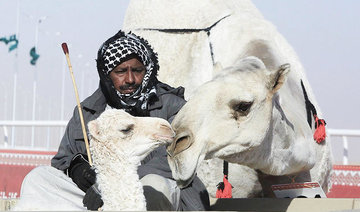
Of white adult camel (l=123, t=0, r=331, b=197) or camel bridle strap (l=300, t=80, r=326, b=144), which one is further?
white adult camel (l=123, t=0, r=331, b=197)

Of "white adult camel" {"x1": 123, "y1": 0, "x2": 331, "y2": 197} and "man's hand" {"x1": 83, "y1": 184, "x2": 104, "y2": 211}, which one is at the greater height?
"white adult camel" {"x1": 123, "y1": 0, "x2": 331, "y2": 197}

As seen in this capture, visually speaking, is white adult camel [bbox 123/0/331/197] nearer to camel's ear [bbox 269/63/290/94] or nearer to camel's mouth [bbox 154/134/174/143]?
camel's ear [bbox 269/63/290/94]

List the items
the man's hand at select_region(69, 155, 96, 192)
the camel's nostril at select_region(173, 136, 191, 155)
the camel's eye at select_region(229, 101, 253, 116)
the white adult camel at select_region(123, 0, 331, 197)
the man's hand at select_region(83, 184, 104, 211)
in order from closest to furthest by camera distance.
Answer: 1. the camel's nostril at select_region(173, 136, 191, 155)
2. the man's hand at select_region(83, 184, 104, 211)
3. the camel's eye at select_region(229, 101, 253, 116)
4. the man's hand at select_region(69, 155, 96, 192)
5. the white adult camel at select_region(123, 0, 331, 197)

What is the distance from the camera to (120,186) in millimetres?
4043

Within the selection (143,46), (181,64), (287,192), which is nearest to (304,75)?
(181,64)

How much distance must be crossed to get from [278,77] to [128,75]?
1.01m

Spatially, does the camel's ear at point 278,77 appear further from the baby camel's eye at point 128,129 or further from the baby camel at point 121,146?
the baby camel's eye at point 128,129

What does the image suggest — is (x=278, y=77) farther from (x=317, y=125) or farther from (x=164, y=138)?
(x=317, y=125)

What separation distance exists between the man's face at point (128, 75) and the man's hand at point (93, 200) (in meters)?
0.96

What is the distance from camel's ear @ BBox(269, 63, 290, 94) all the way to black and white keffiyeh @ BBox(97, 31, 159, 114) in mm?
807

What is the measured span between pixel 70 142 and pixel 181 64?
2.69m

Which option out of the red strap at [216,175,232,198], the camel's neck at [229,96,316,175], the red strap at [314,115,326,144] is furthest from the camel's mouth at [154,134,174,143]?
the red strap at [314,115,326,144]

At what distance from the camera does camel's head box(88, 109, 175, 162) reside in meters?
4.07

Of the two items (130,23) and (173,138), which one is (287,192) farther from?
(130,23)
